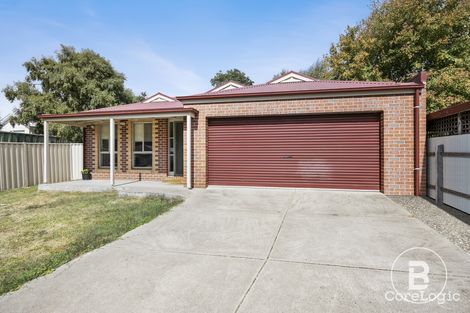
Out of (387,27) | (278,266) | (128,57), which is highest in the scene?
(387,27)

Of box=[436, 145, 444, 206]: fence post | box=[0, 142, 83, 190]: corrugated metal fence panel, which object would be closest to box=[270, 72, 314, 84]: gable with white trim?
box=[436, 145, 444, 206]: fence post

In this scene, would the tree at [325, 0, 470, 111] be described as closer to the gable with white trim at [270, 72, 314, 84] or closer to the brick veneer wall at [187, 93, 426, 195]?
Answer: the gable with white trim at [270, 72, 314, 84]

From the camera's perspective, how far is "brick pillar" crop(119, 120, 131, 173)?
42.4 feet

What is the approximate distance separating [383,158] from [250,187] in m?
4.33

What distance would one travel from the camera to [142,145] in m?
12.8

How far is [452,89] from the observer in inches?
656

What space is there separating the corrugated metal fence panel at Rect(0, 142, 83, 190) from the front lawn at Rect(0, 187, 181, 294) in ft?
6.07

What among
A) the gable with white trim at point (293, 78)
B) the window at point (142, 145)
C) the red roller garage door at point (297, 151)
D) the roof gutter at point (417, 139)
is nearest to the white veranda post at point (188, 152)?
the red roller garage door at point (297, 151)

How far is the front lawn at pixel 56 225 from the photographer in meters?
4.05

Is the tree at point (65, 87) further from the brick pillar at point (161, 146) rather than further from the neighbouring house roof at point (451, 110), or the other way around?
the neighbouring house roof at point (451, 110)

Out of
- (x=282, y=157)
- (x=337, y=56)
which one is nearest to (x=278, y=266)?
(x=282, y=157)

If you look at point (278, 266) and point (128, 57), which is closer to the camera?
point (278, 266)

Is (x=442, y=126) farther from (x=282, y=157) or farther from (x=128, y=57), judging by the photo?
(x=128, y=57)

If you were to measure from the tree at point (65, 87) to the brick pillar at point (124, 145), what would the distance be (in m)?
12.9
